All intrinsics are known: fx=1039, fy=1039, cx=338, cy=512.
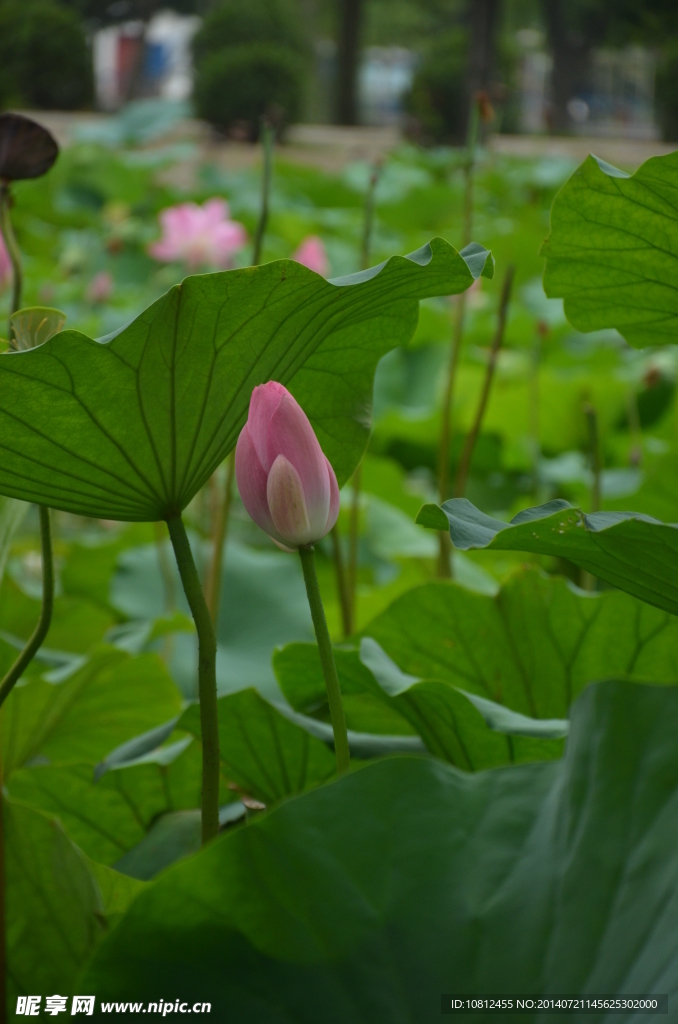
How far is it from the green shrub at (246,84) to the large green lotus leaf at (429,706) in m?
9.36

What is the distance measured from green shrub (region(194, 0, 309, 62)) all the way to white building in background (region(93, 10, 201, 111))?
1.25 ft

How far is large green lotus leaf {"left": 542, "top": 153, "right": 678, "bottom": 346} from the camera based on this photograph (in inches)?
19.0

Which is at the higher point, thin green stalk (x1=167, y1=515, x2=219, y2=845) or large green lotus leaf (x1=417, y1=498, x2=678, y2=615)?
large green lotus leaf (x1=417, y1=498, x2=678, y2=615)

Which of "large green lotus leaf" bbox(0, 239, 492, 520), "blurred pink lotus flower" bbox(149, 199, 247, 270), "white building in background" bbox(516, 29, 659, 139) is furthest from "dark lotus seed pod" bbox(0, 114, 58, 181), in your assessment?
"white building in background" bbox(516, 29, 659, 139)

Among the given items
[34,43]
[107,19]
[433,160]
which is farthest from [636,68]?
[433,160]

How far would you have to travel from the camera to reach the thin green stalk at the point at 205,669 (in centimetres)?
42

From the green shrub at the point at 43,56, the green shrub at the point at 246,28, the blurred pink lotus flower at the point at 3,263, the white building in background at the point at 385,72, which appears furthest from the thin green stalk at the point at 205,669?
the white building in background at the point at 385,72

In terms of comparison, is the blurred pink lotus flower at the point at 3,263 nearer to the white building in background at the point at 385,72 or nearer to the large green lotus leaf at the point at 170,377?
the large green lotus leaf at the point at 170,377

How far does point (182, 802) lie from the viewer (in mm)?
641

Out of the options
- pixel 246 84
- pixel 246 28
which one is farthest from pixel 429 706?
pixel 246 28

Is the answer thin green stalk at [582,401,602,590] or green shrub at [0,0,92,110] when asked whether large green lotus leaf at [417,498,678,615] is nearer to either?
thin green stalk at [582,401,602,590]

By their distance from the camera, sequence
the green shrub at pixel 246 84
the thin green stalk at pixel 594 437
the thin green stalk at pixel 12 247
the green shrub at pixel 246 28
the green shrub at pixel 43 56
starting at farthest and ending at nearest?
the green shrub at pixel 246 28, the green shrub at pixel 43 56, the green shrub at pixel 246 84, the thin green stalk at pixel 594 437, the thin green stalk at pixel 12 247

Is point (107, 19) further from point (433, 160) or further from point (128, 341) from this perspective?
point (128, 341)

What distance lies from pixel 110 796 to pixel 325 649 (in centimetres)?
28
